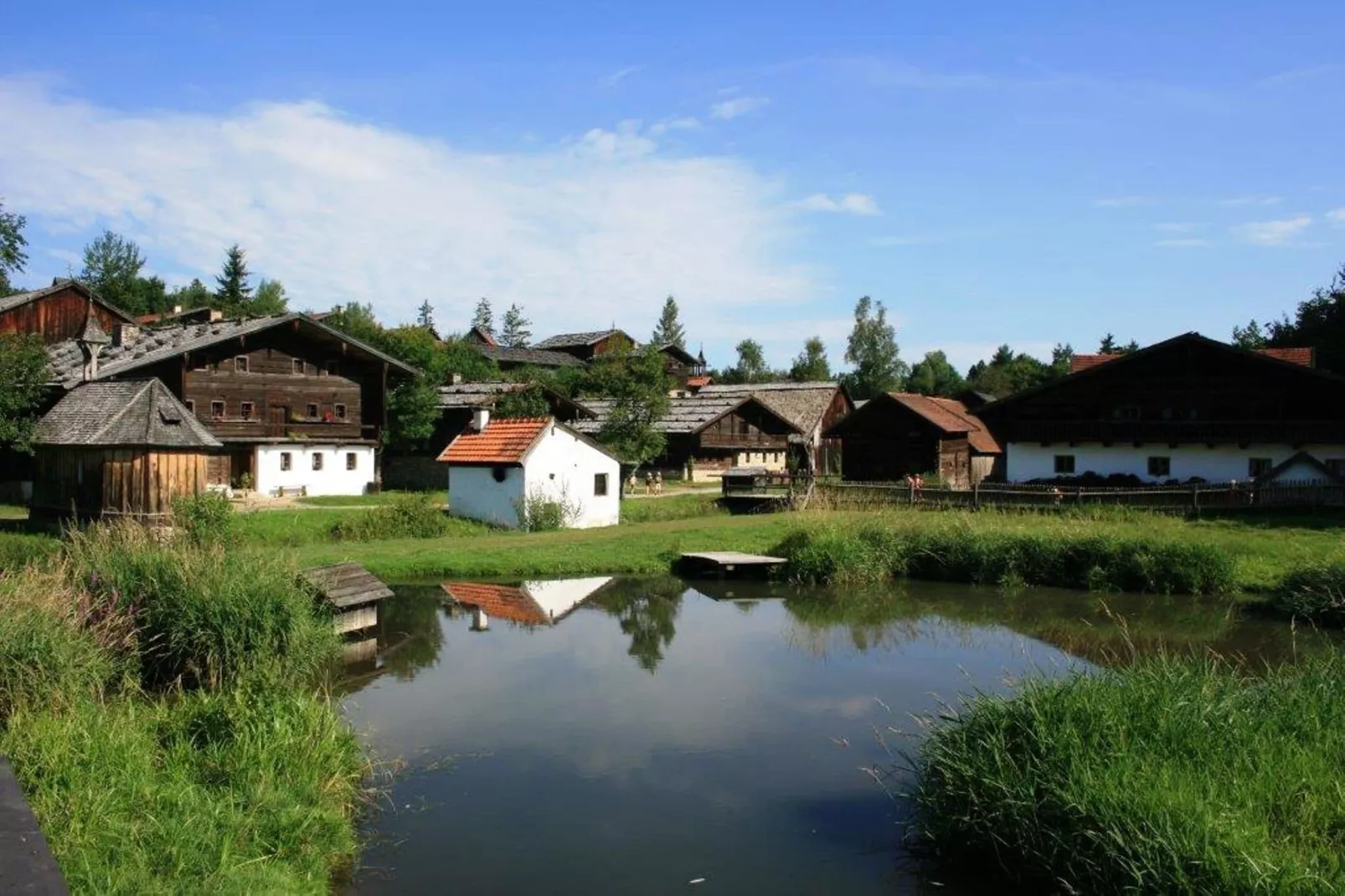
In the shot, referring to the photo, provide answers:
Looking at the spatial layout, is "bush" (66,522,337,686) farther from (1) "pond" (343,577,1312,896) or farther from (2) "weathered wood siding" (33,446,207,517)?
(2) "weathered wood siding" (33,446,207,517)

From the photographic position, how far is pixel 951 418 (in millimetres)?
50688

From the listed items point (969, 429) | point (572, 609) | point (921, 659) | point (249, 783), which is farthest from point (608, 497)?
point (249, 783)

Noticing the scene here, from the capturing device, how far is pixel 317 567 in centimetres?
1939

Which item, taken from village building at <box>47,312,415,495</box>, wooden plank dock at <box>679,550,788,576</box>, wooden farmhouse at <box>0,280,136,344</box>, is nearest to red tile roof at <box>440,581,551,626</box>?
wooden plank dock at <box>679,550,788,576</box>

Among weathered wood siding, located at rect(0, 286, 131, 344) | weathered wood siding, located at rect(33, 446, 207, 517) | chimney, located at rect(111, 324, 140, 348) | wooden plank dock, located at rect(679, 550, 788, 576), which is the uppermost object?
weathered wood siding, located at rect(0, 286, 131, 344)

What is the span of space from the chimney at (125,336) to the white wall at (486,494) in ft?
68.7

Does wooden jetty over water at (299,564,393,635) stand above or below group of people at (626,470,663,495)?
below

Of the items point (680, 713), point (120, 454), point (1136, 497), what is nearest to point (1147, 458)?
point (1136, 497)

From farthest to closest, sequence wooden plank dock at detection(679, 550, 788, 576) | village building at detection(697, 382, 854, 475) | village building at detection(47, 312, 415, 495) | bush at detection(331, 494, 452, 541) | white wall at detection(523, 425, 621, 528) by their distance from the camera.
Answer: village building at detection(697, 382, 854, 475) → village building at detection(47, 312, 415, 495) → white wall at detection(523, 425, 621, 528) → bush at detection(331, 494, 452, 541) → wooden plank dock at detection(679, 550, 788, 576)

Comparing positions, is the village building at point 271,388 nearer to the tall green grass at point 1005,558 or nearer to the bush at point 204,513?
the bush at point 204,513

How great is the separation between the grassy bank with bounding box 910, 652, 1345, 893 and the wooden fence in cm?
2183

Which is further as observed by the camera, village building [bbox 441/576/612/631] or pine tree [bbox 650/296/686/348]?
pine tree [bbox 650/296/686/348]

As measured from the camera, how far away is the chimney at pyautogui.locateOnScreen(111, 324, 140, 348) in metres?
46.1

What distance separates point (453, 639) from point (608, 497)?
55.2 feet
